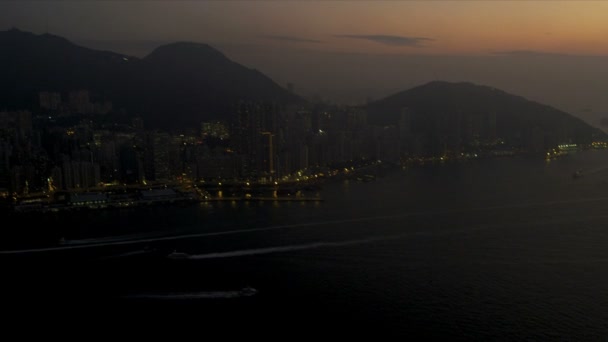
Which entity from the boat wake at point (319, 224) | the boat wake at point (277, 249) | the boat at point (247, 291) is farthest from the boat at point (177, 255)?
the boat at point (247, 291)

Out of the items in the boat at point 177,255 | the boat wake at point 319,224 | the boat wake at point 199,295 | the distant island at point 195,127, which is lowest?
the boat wake at point 199,295

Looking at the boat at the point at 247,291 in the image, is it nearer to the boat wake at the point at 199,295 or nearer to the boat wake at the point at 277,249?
the boat wake at the point at 199,295

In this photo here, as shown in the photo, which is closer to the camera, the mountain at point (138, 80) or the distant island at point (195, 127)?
the distant island at point (195, 127)

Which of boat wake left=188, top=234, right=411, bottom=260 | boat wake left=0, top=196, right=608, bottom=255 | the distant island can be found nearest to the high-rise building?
the distant island

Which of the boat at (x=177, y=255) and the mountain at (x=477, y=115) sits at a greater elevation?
the mountain at (x=477, y=115)

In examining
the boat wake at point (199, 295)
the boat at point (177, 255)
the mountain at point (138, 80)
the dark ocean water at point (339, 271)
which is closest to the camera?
the dark ocean water at point (339, 271)

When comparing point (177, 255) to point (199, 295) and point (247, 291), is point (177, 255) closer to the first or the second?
point (199, 295)

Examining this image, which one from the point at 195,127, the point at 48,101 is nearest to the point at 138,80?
the point at 48,101
